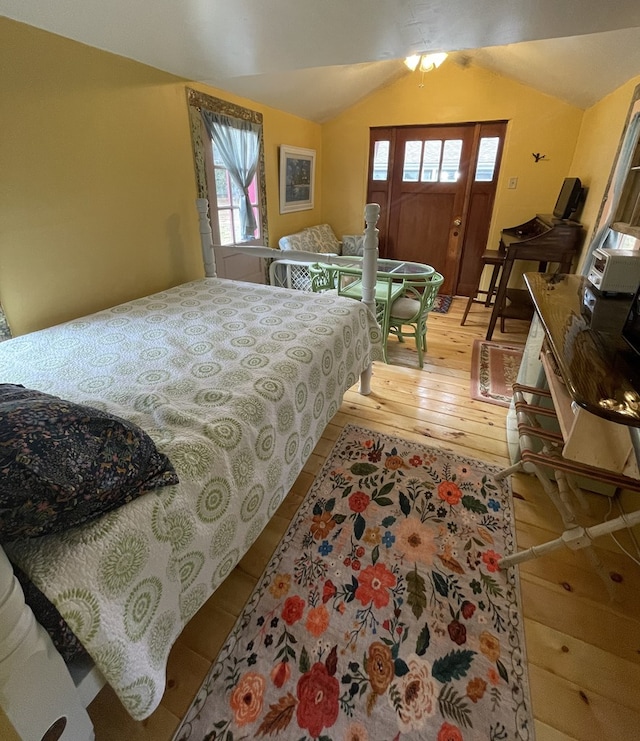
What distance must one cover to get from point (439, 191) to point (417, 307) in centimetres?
226

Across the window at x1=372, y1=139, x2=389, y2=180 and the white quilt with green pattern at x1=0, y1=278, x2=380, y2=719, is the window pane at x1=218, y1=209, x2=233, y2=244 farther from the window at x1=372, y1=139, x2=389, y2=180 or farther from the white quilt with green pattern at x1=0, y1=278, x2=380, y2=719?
the window at x1=372, y1=139, x2=389, y2=180

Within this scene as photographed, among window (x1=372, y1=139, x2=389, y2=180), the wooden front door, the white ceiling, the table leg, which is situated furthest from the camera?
window (x1=372, y1=139, x2=389, y2=180)

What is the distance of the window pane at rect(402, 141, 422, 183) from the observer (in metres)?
4.22

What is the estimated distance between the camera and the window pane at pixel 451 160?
13.3 feet

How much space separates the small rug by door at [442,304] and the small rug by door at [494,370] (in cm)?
88

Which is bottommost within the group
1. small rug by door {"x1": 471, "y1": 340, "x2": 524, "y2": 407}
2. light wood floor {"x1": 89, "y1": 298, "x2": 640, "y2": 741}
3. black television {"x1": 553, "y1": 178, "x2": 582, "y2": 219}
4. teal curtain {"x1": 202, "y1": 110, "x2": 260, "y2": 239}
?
light wood floor {"x1": 89, "y1": 298, "x2": 640, "y2": 741}

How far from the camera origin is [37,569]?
0.66m

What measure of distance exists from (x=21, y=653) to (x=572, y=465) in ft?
4.67

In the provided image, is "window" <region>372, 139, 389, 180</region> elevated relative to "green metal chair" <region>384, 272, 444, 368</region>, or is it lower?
elevated

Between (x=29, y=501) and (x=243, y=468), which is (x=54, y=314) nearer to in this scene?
(x=243, y=468)

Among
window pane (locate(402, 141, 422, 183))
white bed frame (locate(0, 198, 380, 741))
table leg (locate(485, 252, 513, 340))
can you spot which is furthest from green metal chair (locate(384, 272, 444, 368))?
white bed frame (locate(0, 198, 380, 741))

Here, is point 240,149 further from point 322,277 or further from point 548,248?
point 548,248

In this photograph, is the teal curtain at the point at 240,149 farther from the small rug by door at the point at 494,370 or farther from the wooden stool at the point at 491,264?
the small rug by door at the point at 494,370

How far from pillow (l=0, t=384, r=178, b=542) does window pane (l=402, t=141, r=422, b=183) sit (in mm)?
4537
